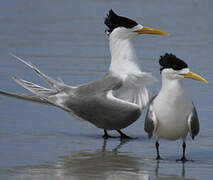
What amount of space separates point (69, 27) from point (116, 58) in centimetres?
638

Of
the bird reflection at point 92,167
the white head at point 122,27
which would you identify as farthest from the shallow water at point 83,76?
the white head at point 122,27

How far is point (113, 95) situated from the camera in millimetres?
6977

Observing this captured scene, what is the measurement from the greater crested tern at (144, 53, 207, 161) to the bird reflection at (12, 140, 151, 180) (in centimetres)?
35

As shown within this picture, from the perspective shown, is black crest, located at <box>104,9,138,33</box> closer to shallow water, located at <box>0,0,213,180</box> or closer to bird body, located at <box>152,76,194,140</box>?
shallow water, located at <box>0,0,213,180</box>

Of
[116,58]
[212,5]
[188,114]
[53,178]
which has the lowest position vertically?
[53,178]

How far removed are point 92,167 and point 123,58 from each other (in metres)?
1.69

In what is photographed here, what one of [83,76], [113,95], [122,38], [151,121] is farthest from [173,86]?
[83,76]

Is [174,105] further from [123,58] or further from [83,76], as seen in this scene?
[83,76]

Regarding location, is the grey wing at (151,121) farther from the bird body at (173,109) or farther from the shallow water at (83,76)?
the shallow water at (83,76)

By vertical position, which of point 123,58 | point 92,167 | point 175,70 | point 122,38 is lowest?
point 92,167

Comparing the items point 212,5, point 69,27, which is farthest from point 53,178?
point 212,5

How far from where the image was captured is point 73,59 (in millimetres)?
10617

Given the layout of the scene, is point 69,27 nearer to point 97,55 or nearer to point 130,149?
point 97,55

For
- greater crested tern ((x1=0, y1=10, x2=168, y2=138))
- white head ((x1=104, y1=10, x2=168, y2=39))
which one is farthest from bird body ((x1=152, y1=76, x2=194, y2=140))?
white head ((x1=104, y1=10, x2=168, y2=39))
